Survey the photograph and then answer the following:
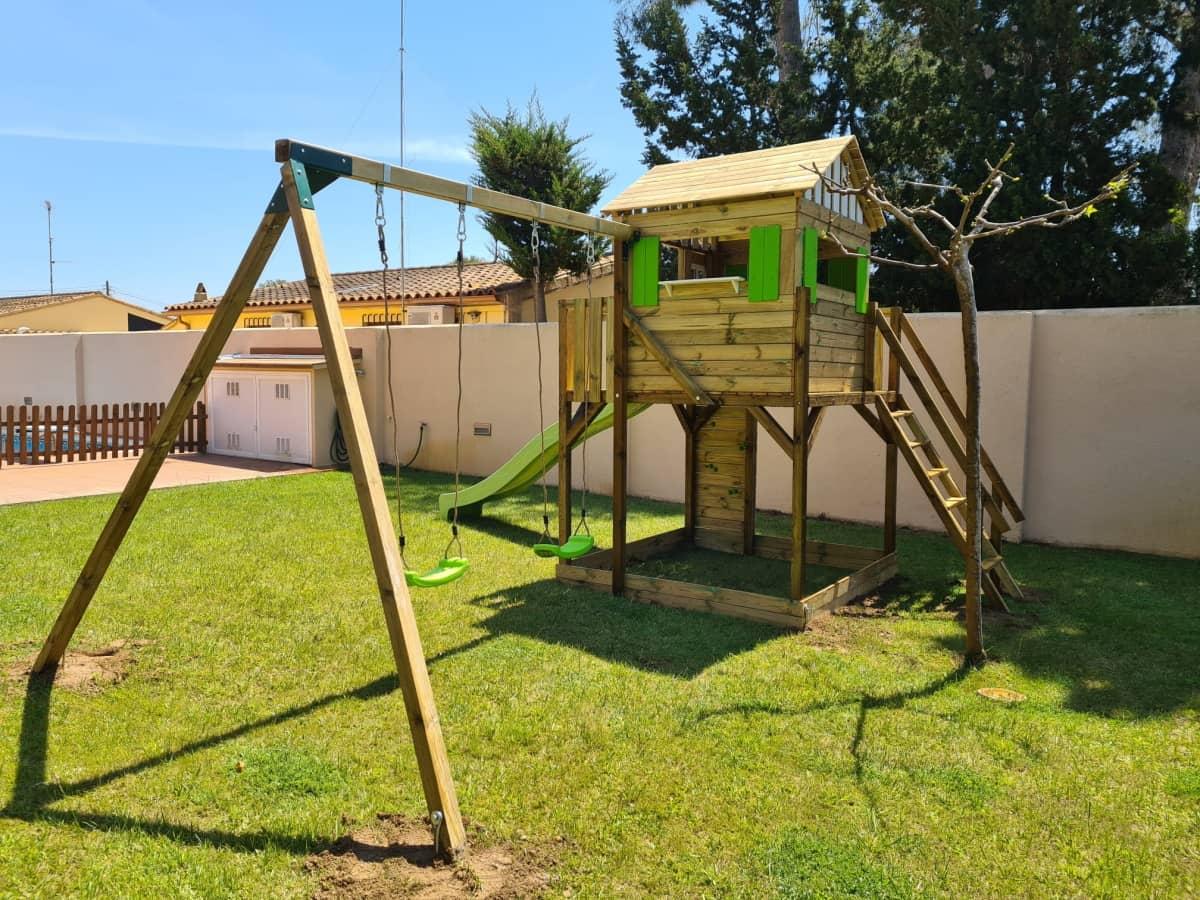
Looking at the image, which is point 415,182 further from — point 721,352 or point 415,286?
point 415,286

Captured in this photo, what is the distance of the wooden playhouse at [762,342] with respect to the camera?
19.9ft

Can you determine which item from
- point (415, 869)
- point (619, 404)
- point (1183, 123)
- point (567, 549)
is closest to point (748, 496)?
point (619, 404)

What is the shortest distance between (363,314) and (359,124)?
1441 cm

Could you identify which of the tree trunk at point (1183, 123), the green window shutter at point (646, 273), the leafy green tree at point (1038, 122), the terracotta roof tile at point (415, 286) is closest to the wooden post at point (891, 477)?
the green window shutter at point (646, 273)

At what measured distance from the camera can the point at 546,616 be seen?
20.3 feet

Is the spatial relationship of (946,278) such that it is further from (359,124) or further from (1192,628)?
(359,124)

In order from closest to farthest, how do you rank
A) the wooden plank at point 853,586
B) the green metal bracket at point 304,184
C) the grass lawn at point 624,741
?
the grass lawn at point 624,741
the green metal bracket at point 304,184
the wooden plank at point 853,586

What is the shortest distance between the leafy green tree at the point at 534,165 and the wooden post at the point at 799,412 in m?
12.9

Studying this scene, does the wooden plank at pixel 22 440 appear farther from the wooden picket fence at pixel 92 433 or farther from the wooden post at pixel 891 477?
the wooden post at pixel 891 477

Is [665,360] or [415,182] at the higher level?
[415,182]

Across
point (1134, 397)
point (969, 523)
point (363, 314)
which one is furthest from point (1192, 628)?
point (363, 314)

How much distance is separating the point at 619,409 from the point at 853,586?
2323 millimetres

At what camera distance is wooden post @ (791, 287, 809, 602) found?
236 inches

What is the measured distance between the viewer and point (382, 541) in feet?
11.4
